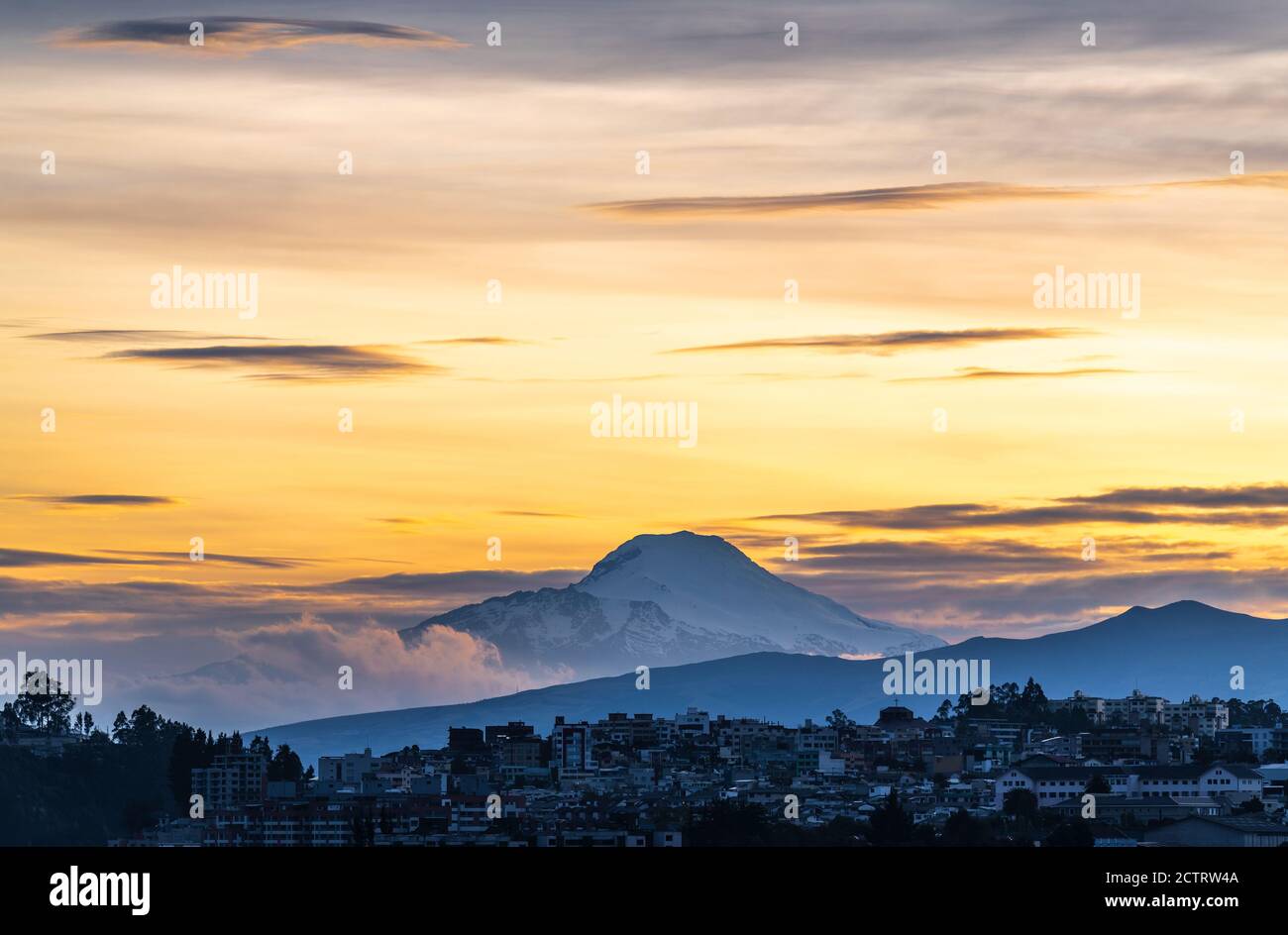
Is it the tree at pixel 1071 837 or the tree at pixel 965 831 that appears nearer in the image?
the tree at pixel 1071 837

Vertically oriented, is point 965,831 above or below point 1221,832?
below

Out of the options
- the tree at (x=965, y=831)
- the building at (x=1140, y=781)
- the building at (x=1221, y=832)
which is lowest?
the tree at (x=965, y=831)

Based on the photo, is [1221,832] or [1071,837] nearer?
[1221,832]

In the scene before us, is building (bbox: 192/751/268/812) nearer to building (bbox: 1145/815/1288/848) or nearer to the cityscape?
the cityscape

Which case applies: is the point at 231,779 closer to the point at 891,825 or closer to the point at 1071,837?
the point at 891,825

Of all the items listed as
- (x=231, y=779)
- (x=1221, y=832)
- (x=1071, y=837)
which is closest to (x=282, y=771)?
(x=231, y=779)

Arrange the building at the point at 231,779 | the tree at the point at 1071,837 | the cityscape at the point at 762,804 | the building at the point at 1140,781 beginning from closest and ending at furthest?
1. the tree at the point at 1071,837
2. the cityscape at the point at 762,804
3. the building at the point at 1140,781
4. the building at the point at 231,779

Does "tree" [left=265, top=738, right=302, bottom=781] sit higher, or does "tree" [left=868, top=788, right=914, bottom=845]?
"tree" [left=265, top=738, right=302, bottom=781]

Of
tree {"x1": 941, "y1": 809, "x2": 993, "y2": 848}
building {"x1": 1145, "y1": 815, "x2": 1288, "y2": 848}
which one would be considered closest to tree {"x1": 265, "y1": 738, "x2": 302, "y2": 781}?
tree {"x1": 941, "y1": 809, "x2": 993, "y2": 848}

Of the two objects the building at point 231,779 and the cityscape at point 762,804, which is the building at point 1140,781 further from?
the building at point 231,779

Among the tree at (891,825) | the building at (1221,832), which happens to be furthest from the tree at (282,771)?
the building at (1221,832)
